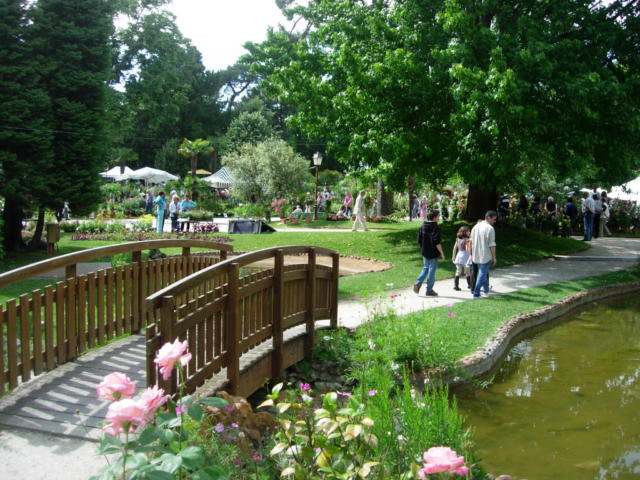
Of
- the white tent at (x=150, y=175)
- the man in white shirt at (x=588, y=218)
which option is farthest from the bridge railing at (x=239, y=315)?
the white tent at (x=150, y=175)

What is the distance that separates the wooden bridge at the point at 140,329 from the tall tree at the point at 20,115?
34.2 ft

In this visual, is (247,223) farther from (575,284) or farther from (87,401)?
(87,401)

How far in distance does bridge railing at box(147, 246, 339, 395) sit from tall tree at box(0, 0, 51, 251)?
10.5 metres

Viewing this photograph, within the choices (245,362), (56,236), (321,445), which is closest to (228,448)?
(321,445)

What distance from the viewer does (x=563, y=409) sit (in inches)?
281

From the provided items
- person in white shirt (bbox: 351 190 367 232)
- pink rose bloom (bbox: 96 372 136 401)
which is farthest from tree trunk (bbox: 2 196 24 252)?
pink rose bloom (bbox: 96 372 136 401)

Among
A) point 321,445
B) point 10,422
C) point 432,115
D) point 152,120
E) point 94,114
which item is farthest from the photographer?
point 152,120

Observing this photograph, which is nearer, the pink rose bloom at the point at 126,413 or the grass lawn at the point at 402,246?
the pink rose bloom at the point at 126,413

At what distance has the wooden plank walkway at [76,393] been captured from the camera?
15.3ft

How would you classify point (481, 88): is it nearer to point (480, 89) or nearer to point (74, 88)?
point (480, 89)

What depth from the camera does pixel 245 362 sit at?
643 cm

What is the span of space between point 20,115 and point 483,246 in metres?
12.4

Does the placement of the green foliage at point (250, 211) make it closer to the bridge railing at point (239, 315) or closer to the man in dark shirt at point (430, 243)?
the man in dark shirt at point (430, 243)

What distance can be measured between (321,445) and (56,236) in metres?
16.5
